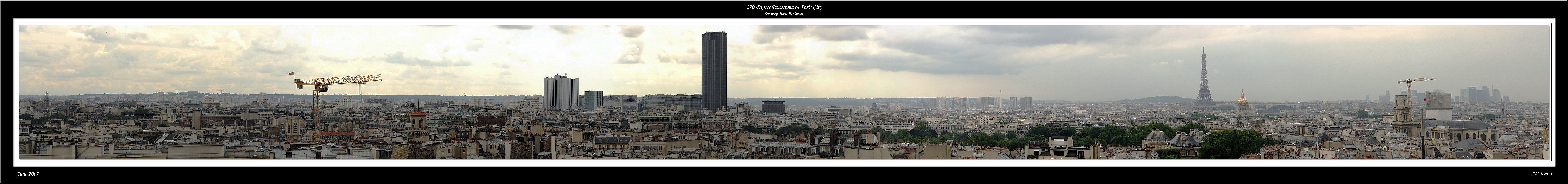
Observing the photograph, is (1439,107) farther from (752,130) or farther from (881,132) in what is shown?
(752,130)

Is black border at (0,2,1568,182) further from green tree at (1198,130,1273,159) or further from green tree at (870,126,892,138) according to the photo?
green tree at (870,126,892,138)

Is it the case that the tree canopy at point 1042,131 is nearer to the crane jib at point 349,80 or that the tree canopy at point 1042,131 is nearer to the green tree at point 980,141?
the green tree at point 980,141

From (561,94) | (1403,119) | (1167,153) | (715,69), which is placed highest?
(715,69)

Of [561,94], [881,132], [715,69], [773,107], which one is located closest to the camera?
[881,132]

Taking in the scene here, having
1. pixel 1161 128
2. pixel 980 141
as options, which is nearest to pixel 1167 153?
pixel 980 141

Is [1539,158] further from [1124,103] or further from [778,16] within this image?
[1124,103]
